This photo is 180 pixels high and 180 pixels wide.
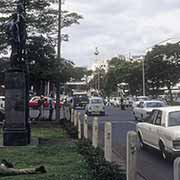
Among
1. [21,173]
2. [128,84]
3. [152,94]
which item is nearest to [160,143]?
[21,173]

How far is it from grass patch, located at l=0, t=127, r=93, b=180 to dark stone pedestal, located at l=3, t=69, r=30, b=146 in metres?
0.73

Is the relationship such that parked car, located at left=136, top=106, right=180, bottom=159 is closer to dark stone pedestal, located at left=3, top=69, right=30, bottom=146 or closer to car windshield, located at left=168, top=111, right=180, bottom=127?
car windshield, located at left=168, top=111, right=180, bottom=127

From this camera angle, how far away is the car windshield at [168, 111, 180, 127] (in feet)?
45.6

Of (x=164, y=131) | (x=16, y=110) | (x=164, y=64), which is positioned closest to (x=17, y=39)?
(x=16, y=110)

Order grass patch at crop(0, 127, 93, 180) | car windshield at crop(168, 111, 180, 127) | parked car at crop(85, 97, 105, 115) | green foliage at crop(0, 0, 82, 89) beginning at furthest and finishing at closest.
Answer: parked car at crop(85, 97, 105, 115)
green foliage at crop(0, 0, 82, 89)
car windshield at crop(168, 111, 180, 127)
grass patch at crop(0, 127, 93, 180)

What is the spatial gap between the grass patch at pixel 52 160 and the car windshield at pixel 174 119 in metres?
2.61

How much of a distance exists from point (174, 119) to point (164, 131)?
670 mm

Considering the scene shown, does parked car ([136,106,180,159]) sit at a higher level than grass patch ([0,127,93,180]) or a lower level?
higher

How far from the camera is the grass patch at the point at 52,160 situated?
10336mm

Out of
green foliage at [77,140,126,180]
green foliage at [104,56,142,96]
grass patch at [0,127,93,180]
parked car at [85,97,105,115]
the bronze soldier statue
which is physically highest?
green foliage at [104,56,142,96]

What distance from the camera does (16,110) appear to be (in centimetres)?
1720

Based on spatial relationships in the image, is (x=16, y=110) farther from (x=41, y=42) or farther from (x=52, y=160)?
(x=41, y=42)

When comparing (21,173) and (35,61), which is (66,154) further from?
(35,61)

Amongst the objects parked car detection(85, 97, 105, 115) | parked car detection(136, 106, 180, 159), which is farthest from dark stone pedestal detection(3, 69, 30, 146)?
parked car detection(85, 97, 105, 115)
